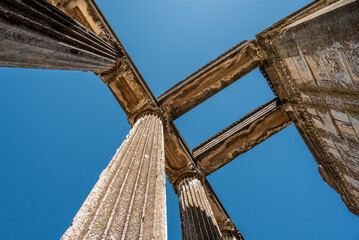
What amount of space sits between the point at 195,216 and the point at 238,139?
4.36 m

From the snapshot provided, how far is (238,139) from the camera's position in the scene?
1009 centimetres

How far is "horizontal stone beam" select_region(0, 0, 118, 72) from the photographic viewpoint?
2541 millimetres

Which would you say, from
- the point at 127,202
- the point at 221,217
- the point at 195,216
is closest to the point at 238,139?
the point at 221,217

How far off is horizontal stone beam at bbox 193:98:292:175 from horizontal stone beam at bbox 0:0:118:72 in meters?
6.69

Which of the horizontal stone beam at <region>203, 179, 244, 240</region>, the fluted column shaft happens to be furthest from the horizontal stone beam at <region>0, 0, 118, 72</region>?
the fluted column shaft

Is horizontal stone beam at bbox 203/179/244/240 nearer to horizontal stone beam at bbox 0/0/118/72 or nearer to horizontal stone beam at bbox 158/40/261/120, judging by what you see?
horizontal stone beam at bbox 158/40/261/120

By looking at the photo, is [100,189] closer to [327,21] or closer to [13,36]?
[13,36]

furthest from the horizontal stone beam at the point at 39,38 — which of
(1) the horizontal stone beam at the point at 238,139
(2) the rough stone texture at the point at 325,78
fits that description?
(1) the horizontal stone beam at the point at 238,139

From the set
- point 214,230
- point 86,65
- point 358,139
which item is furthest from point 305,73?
point 86,65

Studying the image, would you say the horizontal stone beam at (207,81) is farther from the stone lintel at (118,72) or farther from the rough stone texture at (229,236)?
the rough stone texture at (229,236)

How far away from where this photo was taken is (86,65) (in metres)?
4.68

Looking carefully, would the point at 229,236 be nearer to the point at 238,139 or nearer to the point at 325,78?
the point at 238,139

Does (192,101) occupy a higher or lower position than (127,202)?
higher

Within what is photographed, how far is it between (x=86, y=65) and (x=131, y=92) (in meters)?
4.23
